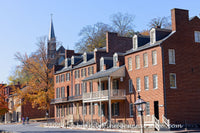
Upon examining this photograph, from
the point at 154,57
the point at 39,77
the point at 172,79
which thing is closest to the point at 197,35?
the point at 154,57

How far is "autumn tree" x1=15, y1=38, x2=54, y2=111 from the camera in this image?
66500 mm

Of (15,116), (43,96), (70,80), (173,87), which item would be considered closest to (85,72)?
(70,80)

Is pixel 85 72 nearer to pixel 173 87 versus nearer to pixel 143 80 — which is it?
pixel 143 80

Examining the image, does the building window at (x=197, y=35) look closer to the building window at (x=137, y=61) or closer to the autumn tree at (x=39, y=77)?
the building window at (x=137, y=61)

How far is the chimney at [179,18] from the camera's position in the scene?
1517 inches

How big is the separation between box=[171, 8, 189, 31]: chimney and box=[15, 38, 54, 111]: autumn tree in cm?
3474

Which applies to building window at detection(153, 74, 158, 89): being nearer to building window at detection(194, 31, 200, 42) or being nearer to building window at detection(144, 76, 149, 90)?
building window at detection(144, 76, 149, 90)

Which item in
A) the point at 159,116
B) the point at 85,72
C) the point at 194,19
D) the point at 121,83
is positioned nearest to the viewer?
the point at 159,116

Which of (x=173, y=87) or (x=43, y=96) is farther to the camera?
(x=43, y=96)

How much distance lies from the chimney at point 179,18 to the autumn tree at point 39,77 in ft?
114

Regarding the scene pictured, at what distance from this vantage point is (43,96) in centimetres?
6575

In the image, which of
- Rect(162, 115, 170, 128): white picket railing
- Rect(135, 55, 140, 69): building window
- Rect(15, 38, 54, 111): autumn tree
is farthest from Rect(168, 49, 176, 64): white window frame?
Rect(15, 38, 54, 111): autumn tree

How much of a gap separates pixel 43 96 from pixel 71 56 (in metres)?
9.43

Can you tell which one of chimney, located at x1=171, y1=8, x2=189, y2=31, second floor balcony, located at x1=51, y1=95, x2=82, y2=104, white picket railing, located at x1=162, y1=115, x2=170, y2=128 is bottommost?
white picket railing, located at x1=162, y1=115, x2=170, y2=128
